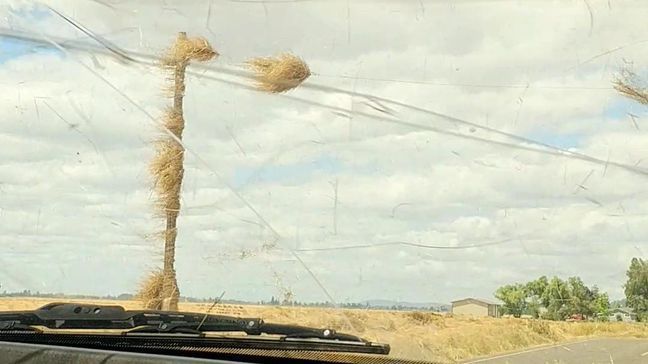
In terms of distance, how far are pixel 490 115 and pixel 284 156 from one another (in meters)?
1.31

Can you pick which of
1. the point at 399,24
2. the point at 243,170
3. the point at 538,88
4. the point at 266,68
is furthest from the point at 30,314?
the point at 538,88

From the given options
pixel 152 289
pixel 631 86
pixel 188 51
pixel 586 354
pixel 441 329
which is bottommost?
pixel 586 354

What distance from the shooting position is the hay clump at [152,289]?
628 centimetres

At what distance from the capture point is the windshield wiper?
17.7 ft

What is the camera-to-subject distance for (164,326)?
571 cm

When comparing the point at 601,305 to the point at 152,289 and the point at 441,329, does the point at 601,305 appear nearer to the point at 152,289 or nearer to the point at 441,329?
the point at 441,329

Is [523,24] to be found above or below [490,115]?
above

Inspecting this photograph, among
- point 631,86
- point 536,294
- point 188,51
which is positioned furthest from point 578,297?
point 188,51

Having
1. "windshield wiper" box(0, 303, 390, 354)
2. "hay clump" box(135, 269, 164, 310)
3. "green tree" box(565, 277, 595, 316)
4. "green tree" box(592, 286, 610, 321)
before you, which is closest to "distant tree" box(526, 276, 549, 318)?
"green tree" box(565, 277, 595, 316)

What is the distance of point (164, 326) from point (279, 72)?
1.59 m

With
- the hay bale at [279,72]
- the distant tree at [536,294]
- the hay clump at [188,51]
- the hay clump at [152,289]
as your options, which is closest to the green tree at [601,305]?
the distant tree at [536,294]

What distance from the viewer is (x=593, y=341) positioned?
15.9 feet

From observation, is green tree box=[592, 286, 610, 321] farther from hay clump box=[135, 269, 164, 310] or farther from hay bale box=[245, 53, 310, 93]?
hay clump box=[135, 269, 164, 310]

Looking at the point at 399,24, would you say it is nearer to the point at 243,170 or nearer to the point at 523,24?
the point at 523,24
